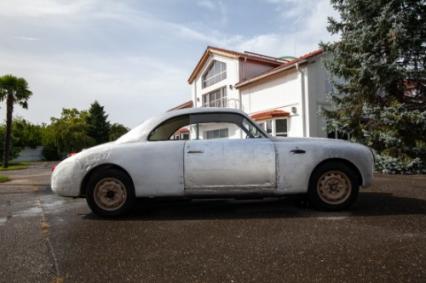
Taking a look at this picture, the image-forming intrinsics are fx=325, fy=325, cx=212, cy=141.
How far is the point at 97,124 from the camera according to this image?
189 ft

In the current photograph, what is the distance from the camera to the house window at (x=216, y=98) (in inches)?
953

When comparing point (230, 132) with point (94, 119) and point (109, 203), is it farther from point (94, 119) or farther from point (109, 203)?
point (94, 119)

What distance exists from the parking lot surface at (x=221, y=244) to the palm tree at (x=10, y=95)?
2763 centimetres

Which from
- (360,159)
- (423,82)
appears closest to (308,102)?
(423,82)

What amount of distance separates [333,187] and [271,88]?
48.1 feet

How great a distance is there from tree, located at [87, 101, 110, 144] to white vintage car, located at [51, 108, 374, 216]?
55373 millimetres

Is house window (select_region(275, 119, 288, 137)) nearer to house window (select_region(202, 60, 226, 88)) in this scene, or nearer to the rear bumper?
house window (select_region(202, 60, 226, 88))

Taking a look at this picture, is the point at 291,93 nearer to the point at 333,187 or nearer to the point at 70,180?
the point at 333,187

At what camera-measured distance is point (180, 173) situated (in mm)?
4535

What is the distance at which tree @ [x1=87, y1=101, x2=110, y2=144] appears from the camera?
57344mm

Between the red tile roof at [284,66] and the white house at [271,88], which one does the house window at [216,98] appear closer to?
the white house at [271,88]

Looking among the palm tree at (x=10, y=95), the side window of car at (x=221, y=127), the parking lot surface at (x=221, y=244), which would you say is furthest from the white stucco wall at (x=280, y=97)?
the palm tree at (x=10, y=95)

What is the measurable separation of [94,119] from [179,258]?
58.8 metres

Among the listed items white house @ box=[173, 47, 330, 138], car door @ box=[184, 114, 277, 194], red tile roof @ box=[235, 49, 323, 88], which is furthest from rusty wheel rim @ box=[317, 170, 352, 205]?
red tile roof @ box=[235, 49, 323, 88]
